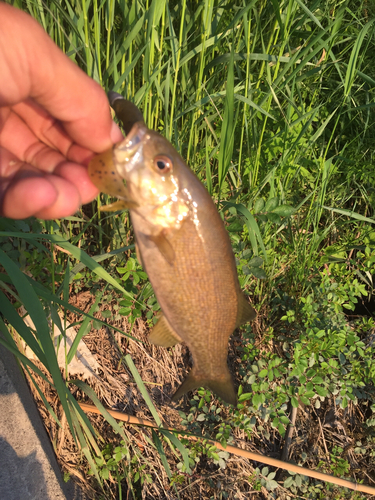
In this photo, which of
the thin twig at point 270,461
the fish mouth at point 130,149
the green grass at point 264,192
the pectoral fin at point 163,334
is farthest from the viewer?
the thin twig at point 270,461

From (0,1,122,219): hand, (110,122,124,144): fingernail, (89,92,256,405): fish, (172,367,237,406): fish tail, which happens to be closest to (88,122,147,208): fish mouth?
(89,92,256,405): fish

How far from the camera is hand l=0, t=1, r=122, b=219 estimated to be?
130 centimetres

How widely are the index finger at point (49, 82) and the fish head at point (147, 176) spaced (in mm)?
327

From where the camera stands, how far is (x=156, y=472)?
8.38ft

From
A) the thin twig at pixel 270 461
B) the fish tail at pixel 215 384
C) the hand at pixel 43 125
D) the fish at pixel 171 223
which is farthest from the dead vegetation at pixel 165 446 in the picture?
the fish at pixel 171 223

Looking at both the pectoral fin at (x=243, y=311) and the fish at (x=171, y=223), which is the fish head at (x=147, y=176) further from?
the pectoral fin at (x=243, y=311)

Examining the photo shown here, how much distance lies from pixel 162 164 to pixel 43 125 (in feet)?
2.78

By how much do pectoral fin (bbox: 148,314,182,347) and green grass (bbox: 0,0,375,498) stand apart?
0.64m

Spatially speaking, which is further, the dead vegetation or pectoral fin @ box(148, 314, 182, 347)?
the dead vegetation

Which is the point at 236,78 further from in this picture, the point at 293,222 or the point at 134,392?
the point at 134,392

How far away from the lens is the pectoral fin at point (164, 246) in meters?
1.24

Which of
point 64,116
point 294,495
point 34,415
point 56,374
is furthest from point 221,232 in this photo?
point 294,495

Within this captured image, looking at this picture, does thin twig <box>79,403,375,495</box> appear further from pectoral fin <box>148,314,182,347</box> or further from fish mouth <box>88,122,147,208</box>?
fish mouth <box>88,122,147,208</box>

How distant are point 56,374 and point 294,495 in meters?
2.03
